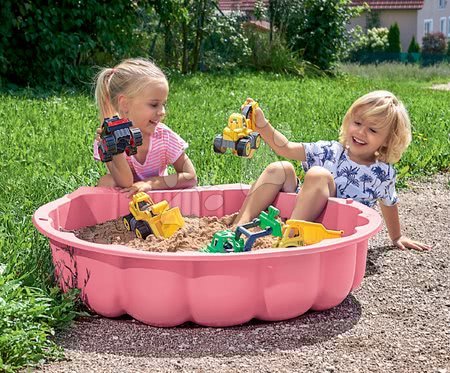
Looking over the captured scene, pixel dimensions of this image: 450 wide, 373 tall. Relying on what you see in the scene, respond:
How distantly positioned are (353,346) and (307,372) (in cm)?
25

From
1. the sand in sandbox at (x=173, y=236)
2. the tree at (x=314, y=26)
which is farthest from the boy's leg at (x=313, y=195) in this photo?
the tree at (x=314, y=26)

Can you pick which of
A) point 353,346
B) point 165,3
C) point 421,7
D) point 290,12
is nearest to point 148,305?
point 353,346

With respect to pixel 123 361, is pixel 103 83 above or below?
above

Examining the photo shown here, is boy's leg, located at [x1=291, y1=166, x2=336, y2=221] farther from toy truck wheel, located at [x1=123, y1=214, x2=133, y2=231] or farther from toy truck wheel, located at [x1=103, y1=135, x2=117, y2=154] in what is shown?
toy truck wheel, located at [x1=103, y1=135, x2=117, y2=154]

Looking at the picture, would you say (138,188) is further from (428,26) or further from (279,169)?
(428,26)

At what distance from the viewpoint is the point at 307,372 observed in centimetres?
218

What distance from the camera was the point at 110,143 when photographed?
2.86 m

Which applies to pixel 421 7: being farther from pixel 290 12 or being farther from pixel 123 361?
pixel 123 361

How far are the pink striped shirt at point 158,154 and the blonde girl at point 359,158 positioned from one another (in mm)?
435

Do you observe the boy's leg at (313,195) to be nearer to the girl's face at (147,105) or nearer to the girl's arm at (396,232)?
the girl's arm at (396,232)

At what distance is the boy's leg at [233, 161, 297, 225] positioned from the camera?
329 centimetres

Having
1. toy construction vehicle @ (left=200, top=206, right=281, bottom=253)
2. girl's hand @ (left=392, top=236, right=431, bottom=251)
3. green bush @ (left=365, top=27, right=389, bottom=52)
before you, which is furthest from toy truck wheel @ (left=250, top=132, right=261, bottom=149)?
green bush @ (left=365, top=27, right=389, bottom=52)

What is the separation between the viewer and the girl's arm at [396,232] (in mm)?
3396

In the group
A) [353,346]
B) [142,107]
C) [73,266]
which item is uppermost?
[142,107]
